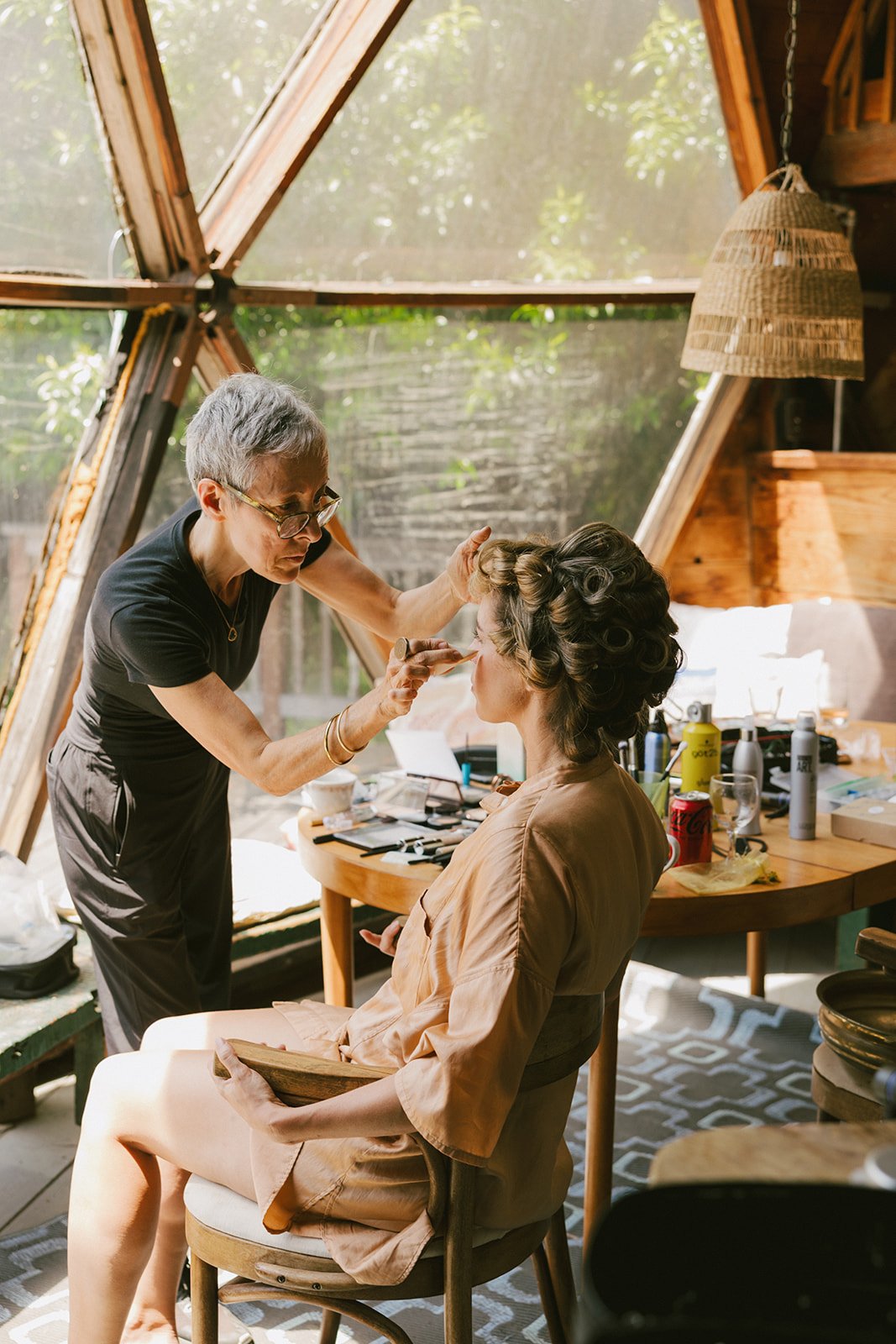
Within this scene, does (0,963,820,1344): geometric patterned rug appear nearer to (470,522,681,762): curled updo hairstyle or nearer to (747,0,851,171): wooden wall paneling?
(470,522,681,762): curled updo hairstyle

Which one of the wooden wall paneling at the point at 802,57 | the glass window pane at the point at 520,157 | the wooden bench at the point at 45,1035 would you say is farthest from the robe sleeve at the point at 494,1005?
the wooden wall paneling at the point at 802,57

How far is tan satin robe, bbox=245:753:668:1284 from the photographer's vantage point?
1.61 m

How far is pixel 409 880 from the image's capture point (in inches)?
95.6

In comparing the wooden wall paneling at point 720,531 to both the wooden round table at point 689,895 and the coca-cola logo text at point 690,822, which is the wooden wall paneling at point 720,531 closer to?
the wooden round table at point 689,895

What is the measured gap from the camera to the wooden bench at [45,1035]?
2.72m

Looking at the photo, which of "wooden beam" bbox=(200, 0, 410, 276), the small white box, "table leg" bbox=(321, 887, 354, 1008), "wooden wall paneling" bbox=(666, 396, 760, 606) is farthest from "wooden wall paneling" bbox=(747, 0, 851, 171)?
"table leg" bbox=(321, 887, 354, 1008)

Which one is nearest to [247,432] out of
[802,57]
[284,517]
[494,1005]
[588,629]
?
[284,517]

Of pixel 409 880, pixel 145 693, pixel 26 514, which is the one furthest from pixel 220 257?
pixel 409 880

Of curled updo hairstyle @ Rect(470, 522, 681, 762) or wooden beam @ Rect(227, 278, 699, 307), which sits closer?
curled updo hairstyle @ Rect(470, 522, 681, 762)

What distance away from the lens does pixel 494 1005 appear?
1.60 meters

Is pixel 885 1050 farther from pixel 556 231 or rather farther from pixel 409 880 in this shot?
pixel 556 231

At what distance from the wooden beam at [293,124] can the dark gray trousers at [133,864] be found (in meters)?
1.71

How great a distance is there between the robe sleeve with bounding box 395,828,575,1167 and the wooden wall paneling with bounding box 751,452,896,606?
11.4 feet

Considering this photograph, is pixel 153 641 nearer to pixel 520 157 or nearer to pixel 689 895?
pixel 689 895
